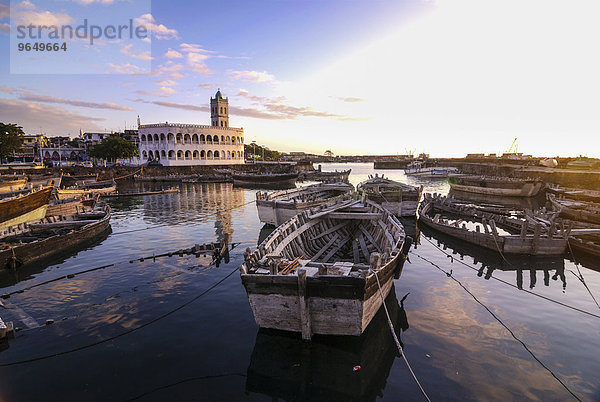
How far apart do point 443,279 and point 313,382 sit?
12.6 meters

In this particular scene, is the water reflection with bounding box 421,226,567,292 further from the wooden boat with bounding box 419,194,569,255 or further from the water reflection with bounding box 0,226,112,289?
the water reflection with bounding box 0,226,112,289

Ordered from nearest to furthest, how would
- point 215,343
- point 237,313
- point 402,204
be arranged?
point 215,343 < point 237,313 < point 402,204

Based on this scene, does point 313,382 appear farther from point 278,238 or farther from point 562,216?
point 562,216

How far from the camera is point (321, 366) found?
10.1m

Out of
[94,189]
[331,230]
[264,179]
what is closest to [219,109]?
[264,179]

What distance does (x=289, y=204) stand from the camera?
28.3m

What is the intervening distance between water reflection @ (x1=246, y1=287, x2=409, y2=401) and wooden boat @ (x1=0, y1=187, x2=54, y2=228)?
26.9m

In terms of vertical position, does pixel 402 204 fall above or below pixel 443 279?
above

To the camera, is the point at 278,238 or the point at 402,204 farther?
the point at 402,204

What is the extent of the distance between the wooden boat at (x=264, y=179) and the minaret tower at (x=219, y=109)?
50231 millimetres

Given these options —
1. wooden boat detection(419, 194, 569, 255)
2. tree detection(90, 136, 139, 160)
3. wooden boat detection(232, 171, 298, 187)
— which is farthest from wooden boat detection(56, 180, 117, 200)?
wooden boat detection(419, 194, 569, 255)

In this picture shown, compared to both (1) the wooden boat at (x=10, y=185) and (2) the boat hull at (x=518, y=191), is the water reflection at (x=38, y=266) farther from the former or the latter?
(2) the boat hull at (x=518, y=191)

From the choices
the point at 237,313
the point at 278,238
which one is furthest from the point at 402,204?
the point at 237,313

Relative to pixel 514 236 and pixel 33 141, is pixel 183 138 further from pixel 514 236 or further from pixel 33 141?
pixel 514 236
